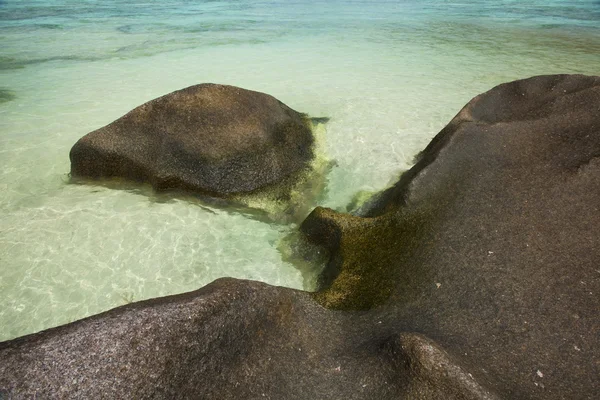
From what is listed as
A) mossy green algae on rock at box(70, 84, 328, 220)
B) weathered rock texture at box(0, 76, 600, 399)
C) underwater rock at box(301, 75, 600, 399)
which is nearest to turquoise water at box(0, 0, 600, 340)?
mossy green algae on rock at box(70, 84, 328, 220)

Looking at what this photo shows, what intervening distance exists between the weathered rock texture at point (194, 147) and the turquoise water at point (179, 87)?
0.39m

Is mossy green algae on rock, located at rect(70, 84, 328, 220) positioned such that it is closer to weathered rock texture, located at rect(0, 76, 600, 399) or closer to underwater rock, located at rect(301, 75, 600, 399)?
underwater rock, located at rect(301, 75, 600, 399)

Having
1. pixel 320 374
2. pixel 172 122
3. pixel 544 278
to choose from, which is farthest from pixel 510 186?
→ pixel 172 122

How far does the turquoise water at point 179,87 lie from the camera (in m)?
4.55

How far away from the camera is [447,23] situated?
76.2ft

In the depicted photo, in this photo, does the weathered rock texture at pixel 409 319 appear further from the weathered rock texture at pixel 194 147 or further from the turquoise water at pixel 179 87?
the weathered rock texture at pixel 194 147

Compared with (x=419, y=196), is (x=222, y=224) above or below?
below

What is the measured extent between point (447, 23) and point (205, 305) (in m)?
25.6

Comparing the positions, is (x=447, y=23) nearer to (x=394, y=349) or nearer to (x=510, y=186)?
(x=510, y=186)

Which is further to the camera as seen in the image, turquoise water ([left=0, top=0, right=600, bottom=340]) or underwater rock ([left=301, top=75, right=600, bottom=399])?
turquoise water ([left=0, top=0, right=600, bottom=340])

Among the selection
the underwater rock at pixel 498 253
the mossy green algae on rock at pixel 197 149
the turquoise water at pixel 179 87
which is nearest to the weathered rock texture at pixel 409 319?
the underwater rock at pixel 498 253

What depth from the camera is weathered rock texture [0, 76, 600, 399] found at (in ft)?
7.29

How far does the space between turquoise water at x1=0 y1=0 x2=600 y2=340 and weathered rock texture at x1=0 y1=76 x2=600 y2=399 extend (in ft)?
4.53

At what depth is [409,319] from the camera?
9.62ft
